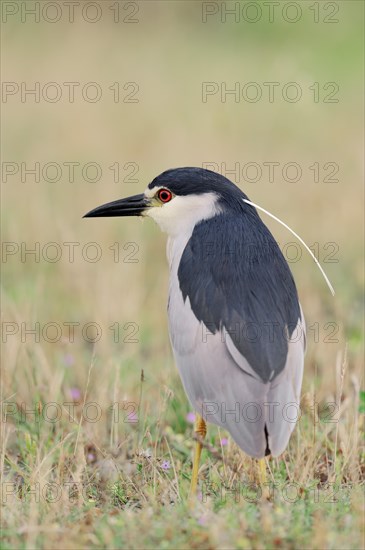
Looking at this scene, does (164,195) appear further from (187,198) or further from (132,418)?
(132,418)

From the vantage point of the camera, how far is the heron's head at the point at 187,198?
421 centimetres

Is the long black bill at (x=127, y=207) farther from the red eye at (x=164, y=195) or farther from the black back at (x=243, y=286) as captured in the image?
the black back at (x=243, y=286)

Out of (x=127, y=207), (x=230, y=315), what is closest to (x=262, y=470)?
(x=230, y=315)

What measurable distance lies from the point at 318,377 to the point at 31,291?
229 cm

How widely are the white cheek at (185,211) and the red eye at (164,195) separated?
27 mm

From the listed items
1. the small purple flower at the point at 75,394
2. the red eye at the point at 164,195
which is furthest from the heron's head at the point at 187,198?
the small purple flower at the point at 75,394

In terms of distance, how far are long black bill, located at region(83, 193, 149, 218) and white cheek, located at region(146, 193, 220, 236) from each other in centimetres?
6

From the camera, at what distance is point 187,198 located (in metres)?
4.28

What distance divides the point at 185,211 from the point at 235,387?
3.21ft

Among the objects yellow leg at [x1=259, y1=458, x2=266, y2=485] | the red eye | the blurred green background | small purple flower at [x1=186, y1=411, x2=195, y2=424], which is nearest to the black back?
the red eye

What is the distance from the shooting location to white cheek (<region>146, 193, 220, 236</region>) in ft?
13.9

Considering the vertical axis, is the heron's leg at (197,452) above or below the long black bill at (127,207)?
below

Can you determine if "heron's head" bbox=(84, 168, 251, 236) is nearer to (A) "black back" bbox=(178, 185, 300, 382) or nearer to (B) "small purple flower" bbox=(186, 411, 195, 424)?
(A) "black back" bbox=(178, 185, 300, 382)

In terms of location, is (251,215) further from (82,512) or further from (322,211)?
(322,211)
